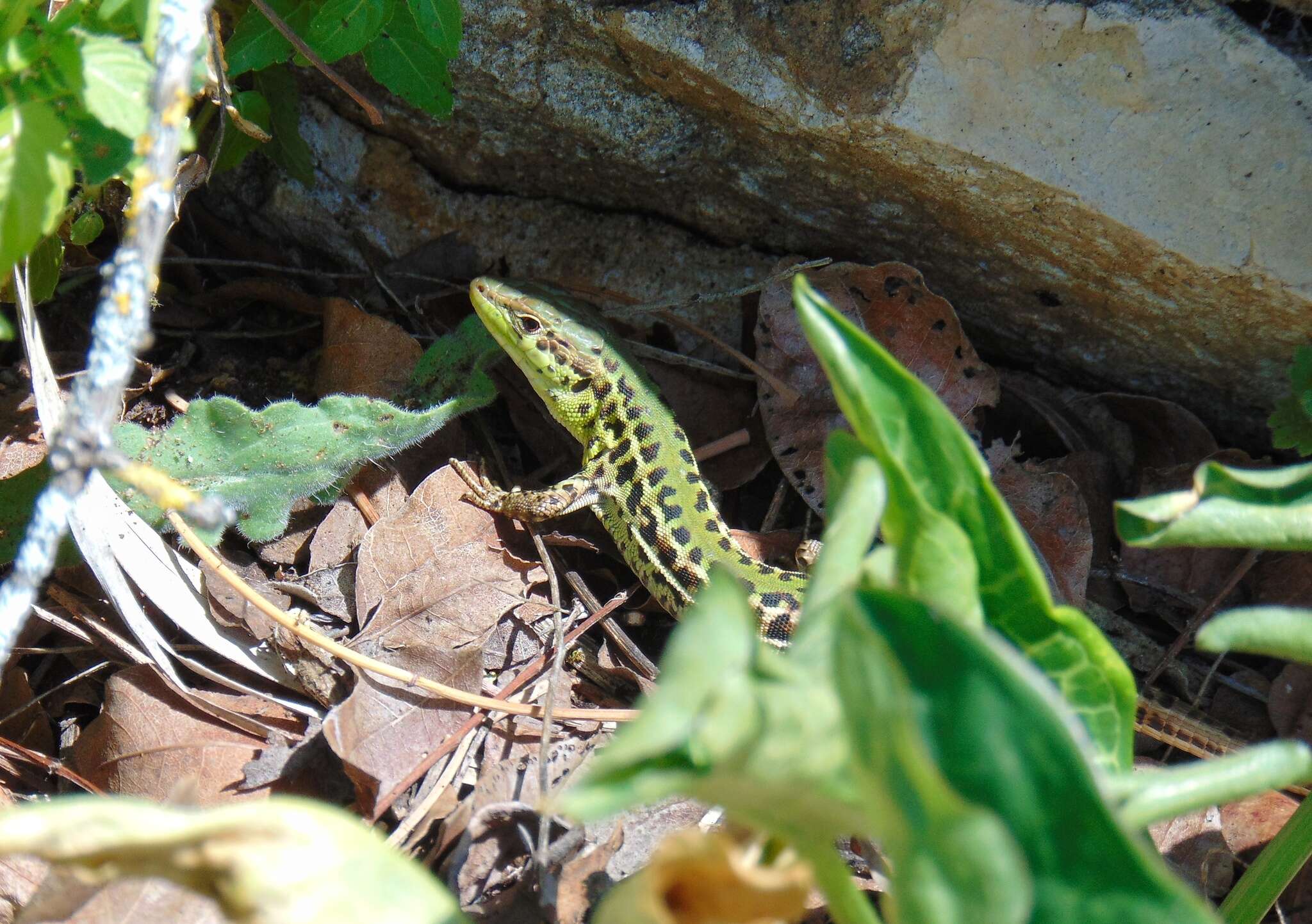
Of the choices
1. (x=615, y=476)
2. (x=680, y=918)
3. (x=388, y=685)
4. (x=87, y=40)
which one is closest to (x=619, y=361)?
(x=615, y=476)

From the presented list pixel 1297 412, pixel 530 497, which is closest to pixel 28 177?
pixel 530 497

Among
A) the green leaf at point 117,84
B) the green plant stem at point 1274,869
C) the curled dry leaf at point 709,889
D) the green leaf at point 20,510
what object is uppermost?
the green leaf at point 117,84

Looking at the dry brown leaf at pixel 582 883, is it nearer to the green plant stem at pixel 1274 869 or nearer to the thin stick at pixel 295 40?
the green plant stem at pixel 1274 869

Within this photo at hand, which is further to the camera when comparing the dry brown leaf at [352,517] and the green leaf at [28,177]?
the dry brown leaf at [352,517]

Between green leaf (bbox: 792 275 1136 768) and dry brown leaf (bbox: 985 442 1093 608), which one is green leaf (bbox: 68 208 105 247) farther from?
dry brown leaf (bbox: 985 442 1093 608)

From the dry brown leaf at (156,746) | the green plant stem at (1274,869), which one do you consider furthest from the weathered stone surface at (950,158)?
the dry brown leaf at (156,746)

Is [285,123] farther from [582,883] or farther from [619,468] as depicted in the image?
[582,883]
